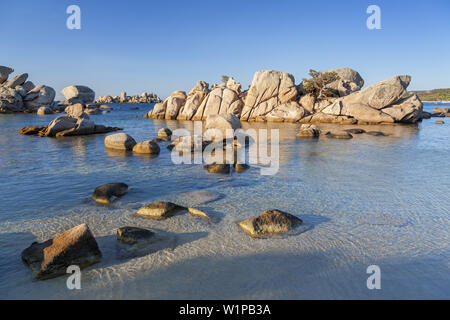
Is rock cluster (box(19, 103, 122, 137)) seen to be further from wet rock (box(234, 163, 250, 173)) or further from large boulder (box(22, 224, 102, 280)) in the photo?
large boulder (box(22, 224, 102, 280))

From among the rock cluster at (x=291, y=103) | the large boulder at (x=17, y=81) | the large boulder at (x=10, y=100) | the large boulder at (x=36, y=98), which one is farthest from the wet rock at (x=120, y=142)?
the large boulder at (x=17, y=81)

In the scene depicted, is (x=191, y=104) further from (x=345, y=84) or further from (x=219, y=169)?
(x=219, y=169)

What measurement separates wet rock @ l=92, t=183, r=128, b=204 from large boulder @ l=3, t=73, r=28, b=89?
73.6 meters

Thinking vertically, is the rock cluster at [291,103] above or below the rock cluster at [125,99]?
below

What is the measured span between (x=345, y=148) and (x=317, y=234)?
1389 centimetres

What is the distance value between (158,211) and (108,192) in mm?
2468

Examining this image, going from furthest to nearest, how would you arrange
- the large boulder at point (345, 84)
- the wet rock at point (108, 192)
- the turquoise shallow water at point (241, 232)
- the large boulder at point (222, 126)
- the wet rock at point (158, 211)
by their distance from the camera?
the large boulder at point (345, 84) < the large boulder at point (222, 126) < the wet rock at point (108, 192) < the wet rock at point (158, 211) < the turquoise shallow water at point (241, 232)

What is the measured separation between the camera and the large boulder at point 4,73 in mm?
64088

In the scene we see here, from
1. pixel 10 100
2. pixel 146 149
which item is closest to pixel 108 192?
pixel 146 149

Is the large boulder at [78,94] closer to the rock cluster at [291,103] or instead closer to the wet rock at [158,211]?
the rock cluster at [291,103]

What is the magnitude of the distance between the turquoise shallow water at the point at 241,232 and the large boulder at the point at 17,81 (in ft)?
217

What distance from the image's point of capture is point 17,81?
63875mm

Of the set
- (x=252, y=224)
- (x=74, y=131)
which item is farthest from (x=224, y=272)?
(x=74, y=131)
